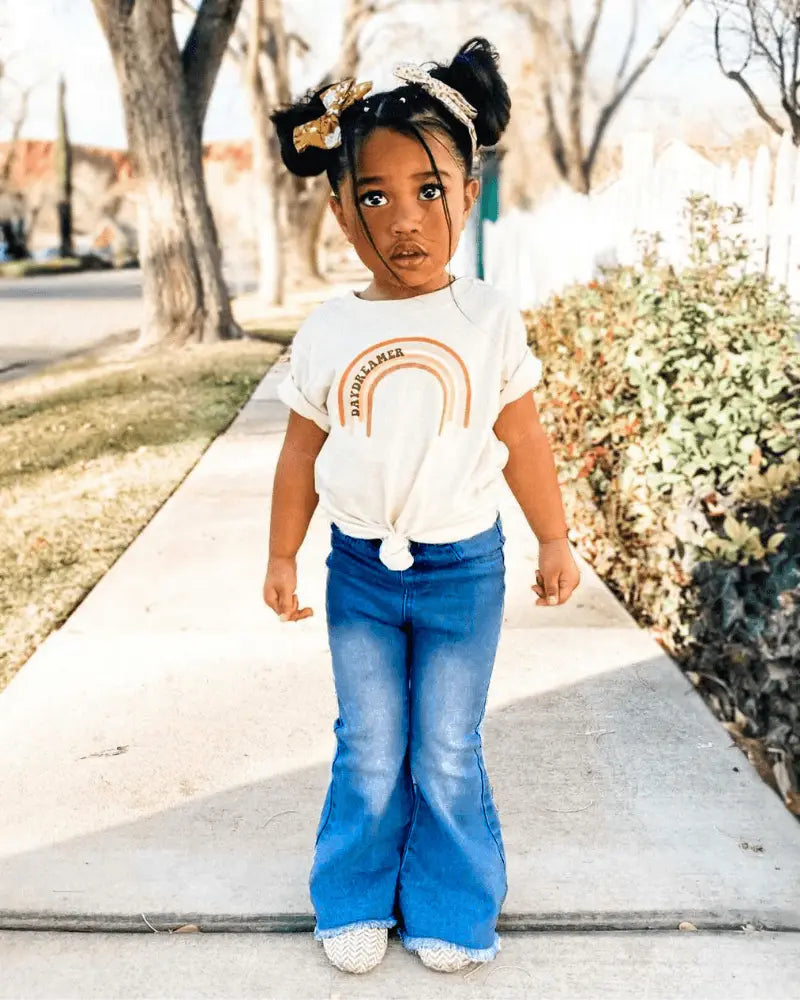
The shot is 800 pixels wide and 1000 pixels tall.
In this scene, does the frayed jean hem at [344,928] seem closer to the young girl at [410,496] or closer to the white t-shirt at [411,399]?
the young girl at [410,496]

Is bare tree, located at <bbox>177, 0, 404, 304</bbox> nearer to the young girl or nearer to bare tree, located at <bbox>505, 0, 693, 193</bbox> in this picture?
bare tree, located at <bbox>505, 0, 693, 193</bbox>

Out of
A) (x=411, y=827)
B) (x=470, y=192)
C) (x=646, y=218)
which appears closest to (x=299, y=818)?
(x=411, y=827)

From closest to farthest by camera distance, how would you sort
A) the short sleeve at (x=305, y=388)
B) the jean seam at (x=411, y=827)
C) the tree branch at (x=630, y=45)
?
1. the short sleeve at (x=305, y=388)
2. the jean seam at (x=411, y=827)
3. the tree branch at (x=630, y=45)

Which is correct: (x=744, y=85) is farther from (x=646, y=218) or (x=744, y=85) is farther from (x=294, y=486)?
(x=294, y=486)

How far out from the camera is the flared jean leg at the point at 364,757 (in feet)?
6.76

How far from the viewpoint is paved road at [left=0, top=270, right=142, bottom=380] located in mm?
13930

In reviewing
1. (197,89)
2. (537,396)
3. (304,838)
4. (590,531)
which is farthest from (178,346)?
(304,838)

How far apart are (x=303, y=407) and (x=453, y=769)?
0.76 metres

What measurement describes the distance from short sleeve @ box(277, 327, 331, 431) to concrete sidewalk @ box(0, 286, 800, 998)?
1.03 m

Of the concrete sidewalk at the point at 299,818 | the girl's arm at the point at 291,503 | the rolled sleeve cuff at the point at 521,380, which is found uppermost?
the rolled sleeve cuff at the point at 521,380

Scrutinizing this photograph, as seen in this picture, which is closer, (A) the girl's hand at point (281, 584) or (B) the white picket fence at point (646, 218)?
(A) the girl's hand at point (281, 584)

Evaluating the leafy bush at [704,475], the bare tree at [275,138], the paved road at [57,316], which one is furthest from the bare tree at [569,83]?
the leafy bush at [704,475]

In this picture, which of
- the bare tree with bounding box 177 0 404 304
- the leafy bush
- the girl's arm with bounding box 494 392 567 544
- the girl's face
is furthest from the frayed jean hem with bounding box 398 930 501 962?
the bare tree with bounding box 177 0 404 304

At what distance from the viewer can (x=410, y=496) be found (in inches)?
77.4
